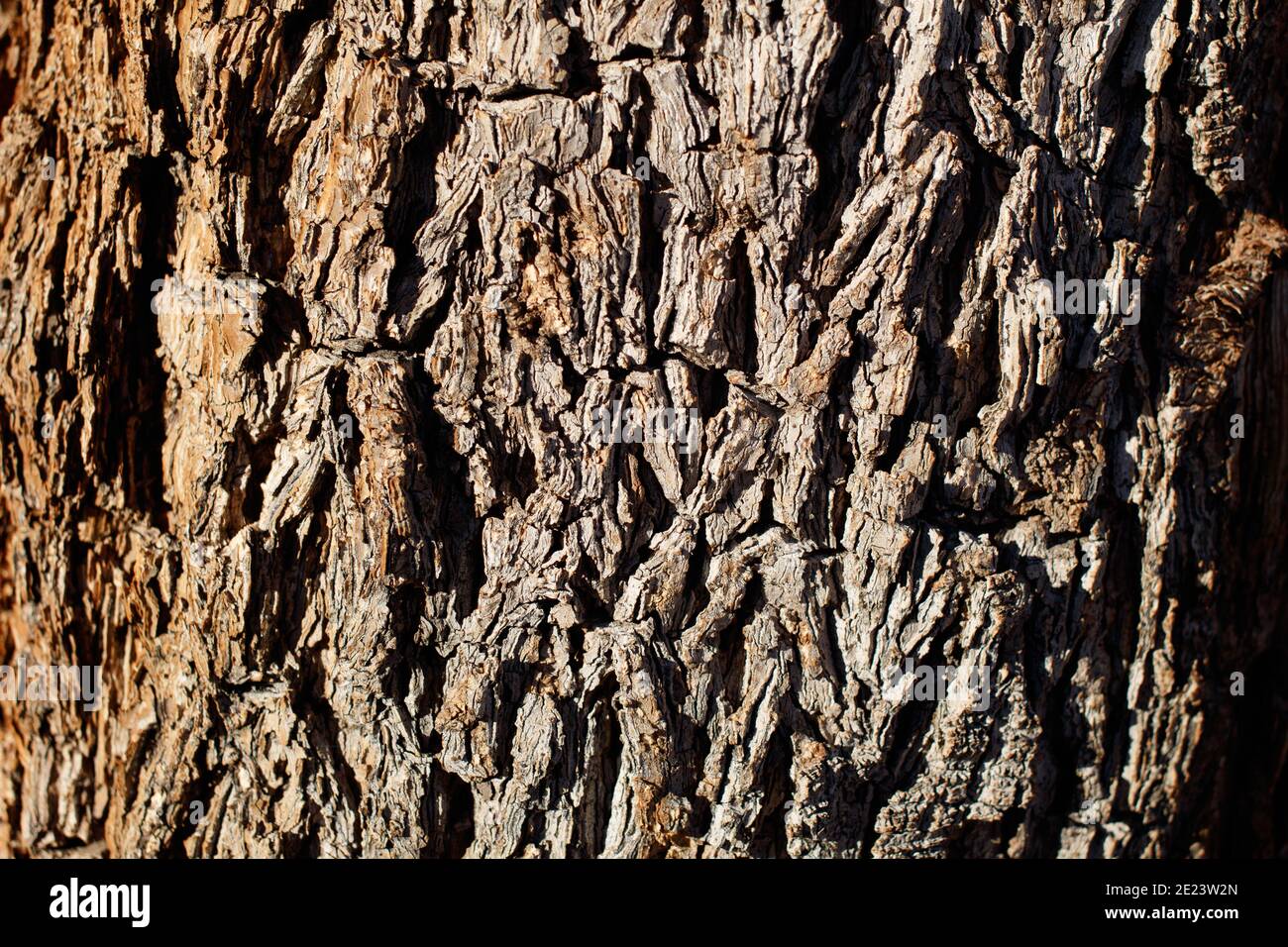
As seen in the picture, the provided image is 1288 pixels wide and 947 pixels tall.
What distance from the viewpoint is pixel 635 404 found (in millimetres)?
2049

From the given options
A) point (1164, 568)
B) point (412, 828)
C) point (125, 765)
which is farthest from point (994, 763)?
point (125, 765)

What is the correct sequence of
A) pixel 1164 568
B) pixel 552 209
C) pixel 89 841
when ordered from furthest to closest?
pixel 89 841 → pixel 1164 568 → pixel 552 209

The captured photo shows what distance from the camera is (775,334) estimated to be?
2.05 m

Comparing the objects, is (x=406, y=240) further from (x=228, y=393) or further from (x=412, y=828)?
(x=412, y=828)

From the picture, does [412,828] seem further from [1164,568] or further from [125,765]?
[1164,568]

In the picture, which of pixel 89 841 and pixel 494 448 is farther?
pixel 89 841

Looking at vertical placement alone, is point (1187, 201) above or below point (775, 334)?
above

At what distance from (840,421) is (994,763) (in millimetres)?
937

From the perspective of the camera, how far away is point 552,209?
200 centimetres

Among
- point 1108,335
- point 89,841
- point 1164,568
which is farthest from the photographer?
point 89,841

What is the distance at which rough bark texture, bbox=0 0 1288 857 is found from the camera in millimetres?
2002

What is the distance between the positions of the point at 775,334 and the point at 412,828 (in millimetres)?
1436

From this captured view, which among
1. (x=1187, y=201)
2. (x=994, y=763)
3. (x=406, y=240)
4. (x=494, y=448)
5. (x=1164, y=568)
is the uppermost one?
(x=1187, y=201)

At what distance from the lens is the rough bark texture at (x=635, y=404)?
6.57 feet
